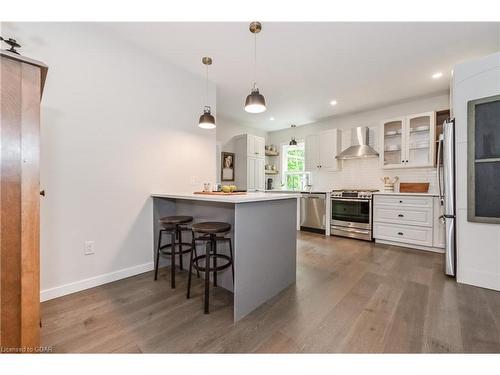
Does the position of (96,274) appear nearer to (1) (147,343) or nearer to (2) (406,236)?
(1) (147,343)

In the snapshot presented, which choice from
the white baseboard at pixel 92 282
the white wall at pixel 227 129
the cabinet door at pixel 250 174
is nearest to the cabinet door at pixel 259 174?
the cabinet door at pixel 250 174

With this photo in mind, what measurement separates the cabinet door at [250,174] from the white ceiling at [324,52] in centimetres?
166

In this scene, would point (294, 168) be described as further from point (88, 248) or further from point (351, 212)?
point (88, 248)

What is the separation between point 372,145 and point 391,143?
38 cm

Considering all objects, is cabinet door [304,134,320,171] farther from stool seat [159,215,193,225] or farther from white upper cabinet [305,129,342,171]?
stool seat [159,215,193,225]

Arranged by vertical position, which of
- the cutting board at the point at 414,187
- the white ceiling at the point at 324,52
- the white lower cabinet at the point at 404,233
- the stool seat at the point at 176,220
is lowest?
the white lower cabinet at the point at 404,233

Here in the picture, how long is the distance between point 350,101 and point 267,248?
3.58m

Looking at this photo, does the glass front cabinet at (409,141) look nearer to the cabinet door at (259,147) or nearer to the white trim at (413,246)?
the white trim at (413,246)

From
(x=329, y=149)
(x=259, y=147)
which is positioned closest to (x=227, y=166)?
(x=259, y=147)

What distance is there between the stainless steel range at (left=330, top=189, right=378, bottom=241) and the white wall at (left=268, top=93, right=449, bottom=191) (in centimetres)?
53

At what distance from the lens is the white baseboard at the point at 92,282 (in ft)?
6.27

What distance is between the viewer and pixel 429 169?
3867mm

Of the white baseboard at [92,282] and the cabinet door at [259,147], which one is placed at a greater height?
the cabinet door at [259,147]
